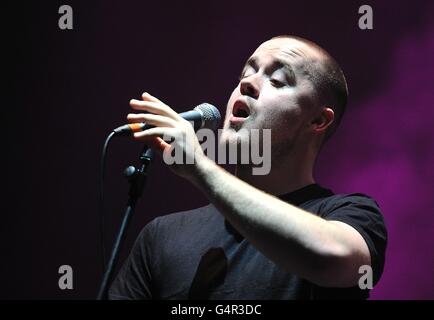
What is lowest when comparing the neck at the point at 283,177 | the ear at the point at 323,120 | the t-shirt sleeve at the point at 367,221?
the t-shirt sleeve at the point at 367,221

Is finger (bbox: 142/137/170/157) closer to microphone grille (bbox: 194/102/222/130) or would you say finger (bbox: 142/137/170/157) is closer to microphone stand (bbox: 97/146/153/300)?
microphone stand (bbox: 97/146/153/300)

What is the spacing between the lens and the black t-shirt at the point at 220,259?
1466 millimetres

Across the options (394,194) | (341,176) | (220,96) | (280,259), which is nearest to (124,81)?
(220,96)

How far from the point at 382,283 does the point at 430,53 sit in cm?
89

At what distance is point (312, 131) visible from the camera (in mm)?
1849

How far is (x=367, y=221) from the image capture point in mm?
1452

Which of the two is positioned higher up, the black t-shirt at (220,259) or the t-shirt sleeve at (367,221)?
the t-shirt sleeve at (367,221)

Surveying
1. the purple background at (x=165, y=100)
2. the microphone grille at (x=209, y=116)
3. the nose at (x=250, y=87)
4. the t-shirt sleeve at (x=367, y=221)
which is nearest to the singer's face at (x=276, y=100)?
the nose at (x=250, y=87)

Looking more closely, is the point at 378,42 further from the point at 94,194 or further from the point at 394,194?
the point at 94,194

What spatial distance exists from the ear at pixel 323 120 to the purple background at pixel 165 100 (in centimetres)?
51

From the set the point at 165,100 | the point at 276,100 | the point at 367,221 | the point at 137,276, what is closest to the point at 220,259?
the point at 137,276

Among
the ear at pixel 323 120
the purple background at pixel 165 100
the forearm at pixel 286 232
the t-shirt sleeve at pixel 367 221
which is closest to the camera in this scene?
the forearm at pixel 286 232

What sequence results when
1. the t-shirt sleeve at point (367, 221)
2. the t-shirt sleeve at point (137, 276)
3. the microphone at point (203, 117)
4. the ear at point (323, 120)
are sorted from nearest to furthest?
the t-shirt sleeve at point (367, 221)
the microphone at point (203, 117)
the t-shirt sleeve at point (137, 276)
the ear at point (323, 120)

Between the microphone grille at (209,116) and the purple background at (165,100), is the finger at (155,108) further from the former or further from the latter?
the purple background at (165,100)
